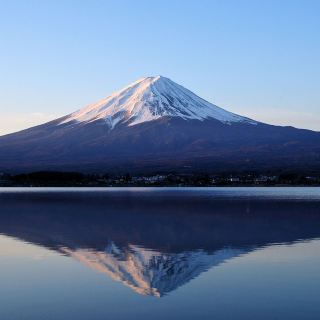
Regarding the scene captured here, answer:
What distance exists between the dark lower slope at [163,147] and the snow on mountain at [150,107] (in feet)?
17.6

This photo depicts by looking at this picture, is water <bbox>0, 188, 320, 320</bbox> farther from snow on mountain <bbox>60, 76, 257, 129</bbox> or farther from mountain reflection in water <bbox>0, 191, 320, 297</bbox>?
snow on mountain <bbox>60, 76, 257, 129</bbox>

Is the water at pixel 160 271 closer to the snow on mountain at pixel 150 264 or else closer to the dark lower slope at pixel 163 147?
the snow on mountain at pixel 150 264

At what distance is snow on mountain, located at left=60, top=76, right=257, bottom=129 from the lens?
170875 millimetres

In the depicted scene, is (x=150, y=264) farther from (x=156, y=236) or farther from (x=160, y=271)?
(x=156, y=236)

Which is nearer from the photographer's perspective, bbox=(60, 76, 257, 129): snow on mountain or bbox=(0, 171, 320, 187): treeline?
bbox=(0, 171, 320, 187): treeline

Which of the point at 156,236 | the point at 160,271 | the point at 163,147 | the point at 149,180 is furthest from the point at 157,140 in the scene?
the point at 160,271

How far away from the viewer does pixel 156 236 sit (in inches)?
715

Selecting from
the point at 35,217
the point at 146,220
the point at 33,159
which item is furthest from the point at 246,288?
the point at 33,159

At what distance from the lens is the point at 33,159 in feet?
448

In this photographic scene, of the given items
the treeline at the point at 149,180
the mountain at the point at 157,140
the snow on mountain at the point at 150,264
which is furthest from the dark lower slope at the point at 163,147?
the snow on mountain at the point at 150,264

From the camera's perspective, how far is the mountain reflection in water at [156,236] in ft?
39.8

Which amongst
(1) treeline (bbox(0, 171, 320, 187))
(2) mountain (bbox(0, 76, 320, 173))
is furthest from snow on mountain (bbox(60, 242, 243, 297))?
(2) mountain (bbox(0, 76, 320, 173))

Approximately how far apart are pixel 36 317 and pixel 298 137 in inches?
6193

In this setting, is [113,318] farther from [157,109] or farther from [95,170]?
[157,109]
